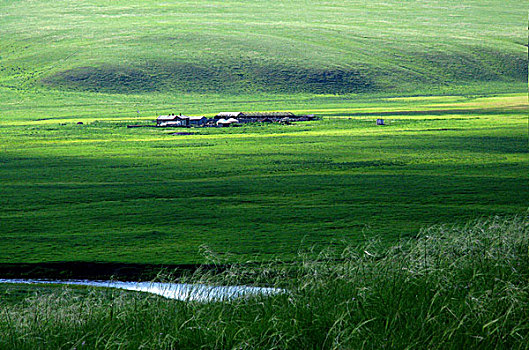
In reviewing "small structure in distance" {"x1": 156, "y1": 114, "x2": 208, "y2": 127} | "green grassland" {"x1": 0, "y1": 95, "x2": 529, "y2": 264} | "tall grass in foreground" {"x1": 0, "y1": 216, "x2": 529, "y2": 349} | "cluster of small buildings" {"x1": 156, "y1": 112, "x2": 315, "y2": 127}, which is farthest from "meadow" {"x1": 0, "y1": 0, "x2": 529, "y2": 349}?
"small structure in distance" {"x1": 156, "y1": 114, "x2": 208, "y2": 127}

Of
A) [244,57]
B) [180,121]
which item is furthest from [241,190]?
[244,57]

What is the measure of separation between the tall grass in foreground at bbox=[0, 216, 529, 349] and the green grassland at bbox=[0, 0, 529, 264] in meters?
11.1

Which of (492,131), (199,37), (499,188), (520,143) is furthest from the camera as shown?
(199,37)

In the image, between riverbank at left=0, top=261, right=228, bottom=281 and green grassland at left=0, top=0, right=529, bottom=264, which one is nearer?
riverbank at left=0, top=261, right=228, bottom=281

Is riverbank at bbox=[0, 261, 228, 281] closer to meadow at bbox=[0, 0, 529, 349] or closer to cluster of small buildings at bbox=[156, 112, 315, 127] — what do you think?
meadow at bbox=[0, 0, 529, 349]

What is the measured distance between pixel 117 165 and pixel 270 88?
99.0 metres

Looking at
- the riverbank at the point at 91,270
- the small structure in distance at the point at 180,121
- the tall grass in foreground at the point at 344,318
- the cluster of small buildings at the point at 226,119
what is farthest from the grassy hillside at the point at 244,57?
the tall grass in foreground at the point at 344,318

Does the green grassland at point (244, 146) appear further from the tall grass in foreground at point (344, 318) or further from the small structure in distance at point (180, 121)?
the tall grass in foreground at point (344, 318)

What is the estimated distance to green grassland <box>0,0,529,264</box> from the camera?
26938 millimetres

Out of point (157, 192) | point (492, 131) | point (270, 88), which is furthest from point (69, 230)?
point (270, 88)

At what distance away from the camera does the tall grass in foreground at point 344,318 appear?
8.63m

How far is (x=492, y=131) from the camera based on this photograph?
69.4 m

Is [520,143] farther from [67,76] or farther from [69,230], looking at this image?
[67,76]

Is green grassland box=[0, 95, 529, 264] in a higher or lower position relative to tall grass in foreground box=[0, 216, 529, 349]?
lower
